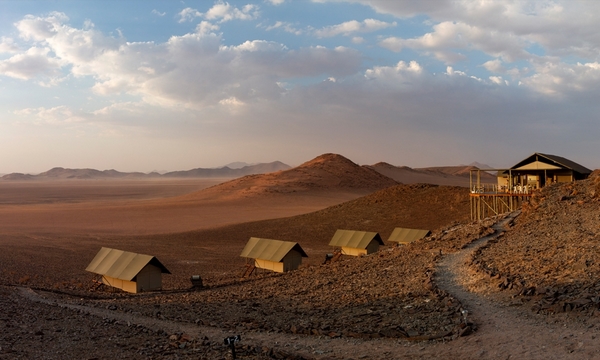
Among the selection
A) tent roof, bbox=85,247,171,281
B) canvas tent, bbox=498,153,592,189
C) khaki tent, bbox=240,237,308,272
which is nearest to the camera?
tent roof, bbox=85,247,171,281

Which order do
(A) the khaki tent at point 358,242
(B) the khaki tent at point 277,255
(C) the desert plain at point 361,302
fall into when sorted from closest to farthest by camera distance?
(C) the desert plain at point 361,302
(B) the khaki tent at point 277,255
(A) the khaki tent at point 358,242

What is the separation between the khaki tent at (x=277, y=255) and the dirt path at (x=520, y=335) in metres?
15.0

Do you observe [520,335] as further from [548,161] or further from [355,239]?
[548,161]

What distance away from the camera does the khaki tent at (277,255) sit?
28.8 m

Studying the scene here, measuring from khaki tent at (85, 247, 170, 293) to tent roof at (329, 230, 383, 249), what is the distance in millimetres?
12763

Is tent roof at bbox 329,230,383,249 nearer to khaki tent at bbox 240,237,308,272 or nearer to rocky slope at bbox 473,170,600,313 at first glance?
khaki tent at bbox 240,237,308,272

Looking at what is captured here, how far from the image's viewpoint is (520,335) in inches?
446

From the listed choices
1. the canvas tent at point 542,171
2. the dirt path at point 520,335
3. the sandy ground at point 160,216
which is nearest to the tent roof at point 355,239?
the canvas tent at point 542,171

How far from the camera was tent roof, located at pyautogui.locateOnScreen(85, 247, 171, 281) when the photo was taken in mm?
25031

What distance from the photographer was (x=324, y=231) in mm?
49688

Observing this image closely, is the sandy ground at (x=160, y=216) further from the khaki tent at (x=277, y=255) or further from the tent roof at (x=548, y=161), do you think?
the tent roof at (x=548, y=161)

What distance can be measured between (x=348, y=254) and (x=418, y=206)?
79.8 ft

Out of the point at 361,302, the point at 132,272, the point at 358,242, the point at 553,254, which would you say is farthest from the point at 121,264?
the point at 553,254

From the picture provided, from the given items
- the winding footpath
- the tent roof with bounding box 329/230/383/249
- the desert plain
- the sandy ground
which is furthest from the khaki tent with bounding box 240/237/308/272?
the sandy ground
